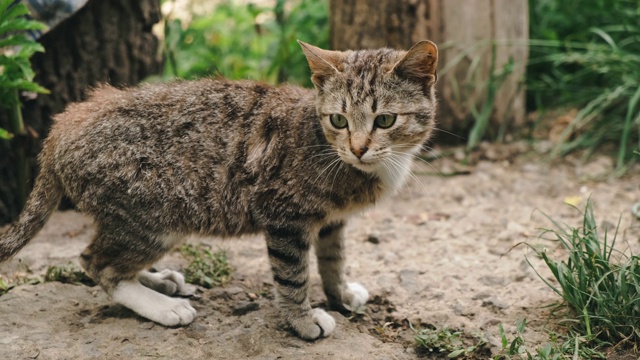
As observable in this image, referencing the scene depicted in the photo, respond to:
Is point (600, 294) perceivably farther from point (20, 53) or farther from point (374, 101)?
point (20, 53)

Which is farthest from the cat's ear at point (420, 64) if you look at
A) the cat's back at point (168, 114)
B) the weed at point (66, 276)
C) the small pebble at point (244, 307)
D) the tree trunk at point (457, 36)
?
the tree trunk at point (457, 36)

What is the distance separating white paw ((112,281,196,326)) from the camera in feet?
12.0

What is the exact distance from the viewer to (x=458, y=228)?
5027 mm

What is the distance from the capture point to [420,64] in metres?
3.55

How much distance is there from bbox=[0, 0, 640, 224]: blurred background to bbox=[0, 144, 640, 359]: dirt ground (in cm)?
46

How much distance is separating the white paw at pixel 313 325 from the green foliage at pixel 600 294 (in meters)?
1.17

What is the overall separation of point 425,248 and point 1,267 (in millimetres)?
2730

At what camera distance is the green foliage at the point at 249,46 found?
5969 mm

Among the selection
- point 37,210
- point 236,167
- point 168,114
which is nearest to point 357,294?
point 236,167

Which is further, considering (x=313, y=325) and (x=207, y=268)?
(x=207, y=268)

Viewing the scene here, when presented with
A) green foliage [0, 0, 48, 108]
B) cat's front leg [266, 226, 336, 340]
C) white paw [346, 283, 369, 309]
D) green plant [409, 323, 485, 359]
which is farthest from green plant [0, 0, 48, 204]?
green plant [409, 323, 485, 359]

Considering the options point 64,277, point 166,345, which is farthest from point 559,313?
point 64,277

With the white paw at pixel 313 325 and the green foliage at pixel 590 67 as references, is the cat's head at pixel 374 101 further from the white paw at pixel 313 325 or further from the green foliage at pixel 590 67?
the green foliage at pixel 590 67

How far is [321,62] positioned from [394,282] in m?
1.48
